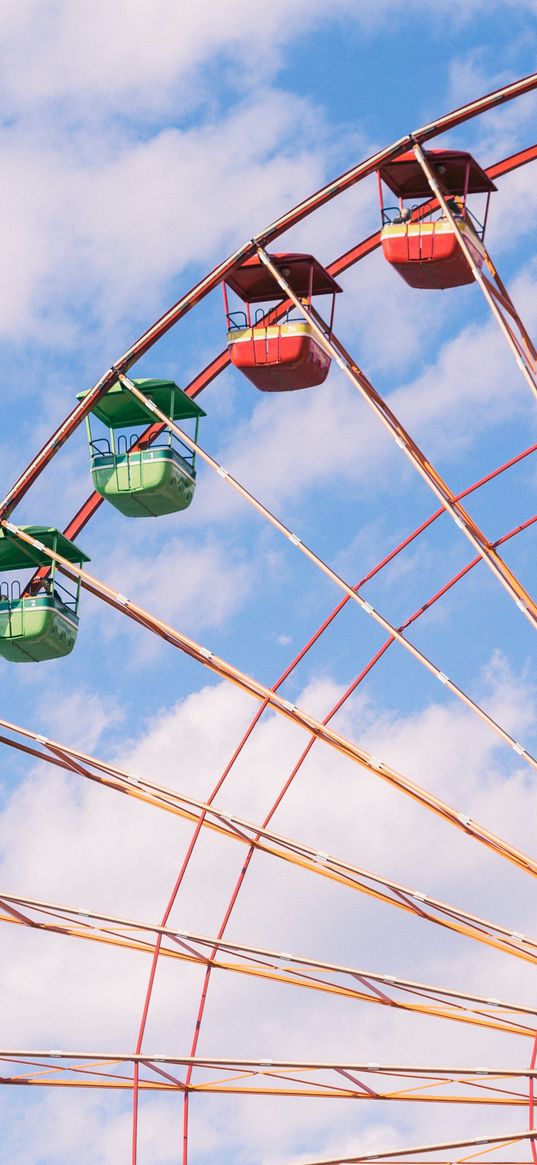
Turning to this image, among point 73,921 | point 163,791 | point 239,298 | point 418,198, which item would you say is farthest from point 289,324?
point 73,921

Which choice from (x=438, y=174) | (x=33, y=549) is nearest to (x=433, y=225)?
(x=438, y=174)

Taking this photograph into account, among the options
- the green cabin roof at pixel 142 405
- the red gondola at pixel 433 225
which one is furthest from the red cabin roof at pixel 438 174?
the green cabin roof at pixel 142 405

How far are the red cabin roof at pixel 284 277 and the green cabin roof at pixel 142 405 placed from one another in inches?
64.2

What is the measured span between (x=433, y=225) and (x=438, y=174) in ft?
2.36

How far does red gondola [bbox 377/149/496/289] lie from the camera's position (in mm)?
22125

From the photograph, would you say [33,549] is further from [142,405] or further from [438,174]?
[438,174]

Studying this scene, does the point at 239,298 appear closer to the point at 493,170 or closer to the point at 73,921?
the point at 493,170

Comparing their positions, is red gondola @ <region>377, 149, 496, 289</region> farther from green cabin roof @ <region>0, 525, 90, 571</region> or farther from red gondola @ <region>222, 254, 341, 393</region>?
green cabin roof @ <region>0, 525, 90, 571</region>

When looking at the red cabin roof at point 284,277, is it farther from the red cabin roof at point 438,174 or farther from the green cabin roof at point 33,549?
the green cabin roof at point 33,549

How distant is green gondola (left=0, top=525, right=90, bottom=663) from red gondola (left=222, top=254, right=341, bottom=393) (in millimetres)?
3400

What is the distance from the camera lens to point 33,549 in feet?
84.4

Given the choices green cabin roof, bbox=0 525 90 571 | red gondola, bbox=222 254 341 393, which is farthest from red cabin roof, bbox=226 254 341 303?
green cabin roof, bbox=0 525 90 571

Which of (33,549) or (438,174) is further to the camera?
(33,549)

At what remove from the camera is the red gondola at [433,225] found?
72.6 feet
